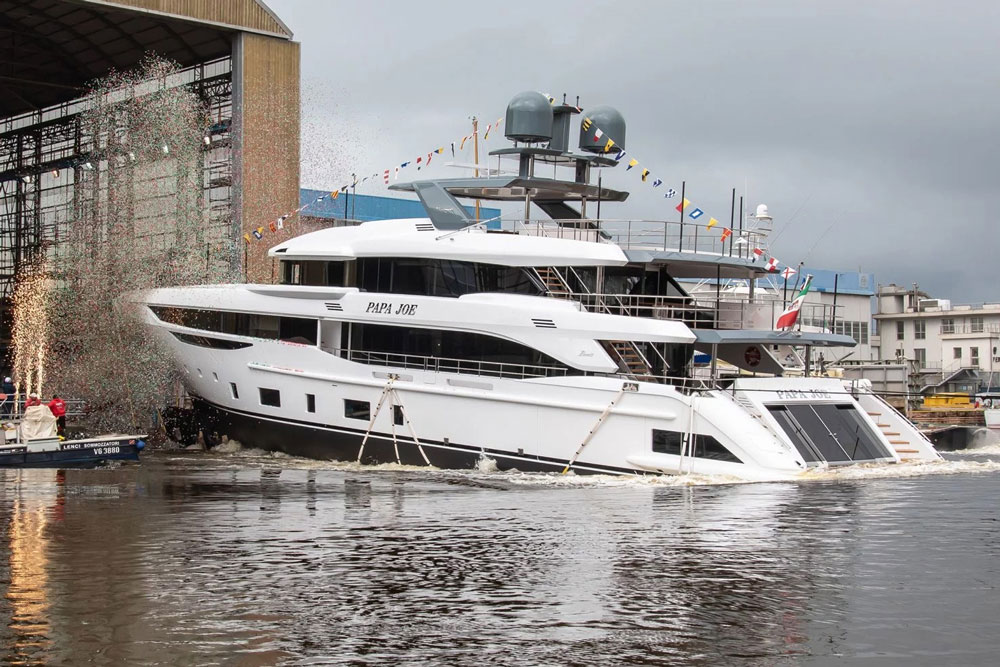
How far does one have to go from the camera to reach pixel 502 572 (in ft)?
44.1

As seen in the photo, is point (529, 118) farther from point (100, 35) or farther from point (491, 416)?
point (100, 35)

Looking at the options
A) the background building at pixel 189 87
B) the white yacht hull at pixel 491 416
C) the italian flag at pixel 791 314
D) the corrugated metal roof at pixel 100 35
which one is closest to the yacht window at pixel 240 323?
the white yacht hull at pixel 491 416

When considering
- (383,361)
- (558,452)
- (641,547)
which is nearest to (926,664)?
(641,547)

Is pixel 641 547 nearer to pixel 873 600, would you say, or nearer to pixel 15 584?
pixel 873 600

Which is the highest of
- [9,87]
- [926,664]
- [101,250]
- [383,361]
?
[9,87]

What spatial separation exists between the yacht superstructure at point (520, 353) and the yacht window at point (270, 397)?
46 millimetres

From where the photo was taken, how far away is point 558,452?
22.0 meters

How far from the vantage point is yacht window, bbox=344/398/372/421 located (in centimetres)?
2419

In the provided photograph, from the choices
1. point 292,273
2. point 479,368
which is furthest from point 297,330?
point 479,368

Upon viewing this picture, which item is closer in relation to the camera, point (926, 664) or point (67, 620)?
point (926, 664)

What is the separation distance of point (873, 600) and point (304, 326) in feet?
51.4

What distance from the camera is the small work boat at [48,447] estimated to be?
78.3 feet

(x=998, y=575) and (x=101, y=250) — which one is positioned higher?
(x=101, y=250)

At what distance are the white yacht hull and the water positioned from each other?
34.1 inches
